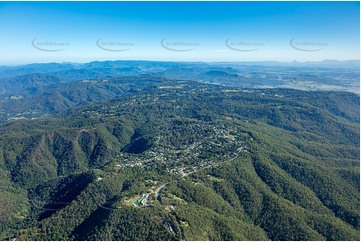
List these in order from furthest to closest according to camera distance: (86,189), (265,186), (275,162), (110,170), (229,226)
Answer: (275,162)
(110,170)
(265,186)
(86,189)
(229,226)

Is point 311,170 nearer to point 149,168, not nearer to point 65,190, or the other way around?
point 149,168

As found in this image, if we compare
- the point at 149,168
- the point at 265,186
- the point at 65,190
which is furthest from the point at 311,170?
the point at 65,190

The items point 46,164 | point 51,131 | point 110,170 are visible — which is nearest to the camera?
point 110,170

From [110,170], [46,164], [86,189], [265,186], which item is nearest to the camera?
[86,189]

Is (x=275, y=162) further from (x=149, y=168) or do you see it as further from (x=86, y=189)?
(x=86, y=189)

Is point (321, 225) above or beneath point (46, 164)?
above

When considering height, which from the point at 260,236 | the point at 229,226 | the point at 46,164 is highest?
the point at 229,226

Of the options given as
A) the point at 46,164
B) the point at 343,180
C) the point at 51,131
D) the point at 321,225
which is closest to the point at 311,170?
the point at 343,180

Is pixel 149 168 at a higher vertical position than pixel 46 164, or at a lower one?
higher

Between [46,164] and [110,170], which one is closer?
[110,170]
